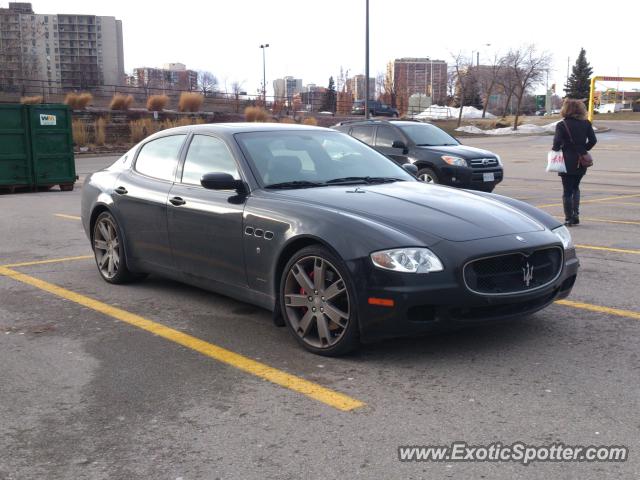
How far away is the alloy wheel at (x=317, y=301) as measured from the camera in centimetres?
472

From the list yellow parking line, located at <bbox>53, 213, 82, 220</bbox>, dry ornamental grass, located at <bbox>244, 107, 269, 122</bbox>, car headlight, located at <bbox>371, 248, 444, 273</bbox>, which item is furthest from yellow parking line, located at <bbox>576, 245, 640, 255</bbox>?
dry ornamental grass, located at <bbox>244, 107, 269, 122</bbox>

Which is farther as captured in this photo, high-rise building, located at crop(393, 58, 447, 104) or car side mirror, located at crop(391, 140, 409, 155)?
high-rise building, located at crop(393, 58, 447, 104)

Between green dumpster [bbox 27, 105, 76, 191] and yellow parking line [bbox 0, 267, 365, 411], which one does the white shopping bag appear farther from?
green dumpster [bbox 27, 105, 76, 191]

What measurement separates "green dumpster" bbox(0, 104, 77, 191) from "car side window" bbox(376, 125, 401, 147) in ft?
26.9

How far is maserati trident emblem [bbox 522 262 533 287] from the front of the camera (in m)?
4.81

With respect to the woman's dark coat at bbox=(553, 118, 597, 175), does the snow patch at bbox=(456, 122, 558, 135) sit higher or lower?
lower

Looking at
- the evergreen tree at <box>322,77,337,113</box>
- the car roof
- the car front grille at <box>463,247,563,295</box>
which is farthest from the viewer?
the evergreen tree at <box>322,77,337,113</box>

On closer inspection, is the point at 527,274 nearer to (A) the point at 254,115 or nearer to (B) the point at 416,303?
(B) the point at 416,303

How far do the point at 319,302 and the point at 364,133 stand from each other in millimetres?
10842

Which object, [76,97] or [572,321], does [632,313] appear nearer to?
[572,321]

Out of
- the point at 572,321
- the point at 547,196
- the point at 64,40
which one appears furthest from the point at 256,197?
the point at 64,40

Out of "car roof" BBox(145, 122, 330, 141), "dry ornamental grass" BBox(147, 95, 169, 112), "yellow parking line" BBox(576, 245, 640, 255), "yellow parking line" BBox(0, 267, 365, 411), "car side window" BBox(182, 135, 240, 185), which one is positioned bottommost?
"yellow parking line" BBox(576, 245, 640, 255)

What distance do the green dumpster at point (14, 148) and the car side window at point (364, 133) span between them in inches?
320

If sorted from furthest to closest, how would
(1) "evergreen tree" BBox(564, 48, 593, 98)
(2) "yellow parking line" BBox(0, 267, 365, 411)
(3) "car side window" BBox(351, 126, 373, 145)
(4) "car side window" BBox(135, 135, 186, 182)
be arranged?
(1) "evergreen tree" BBox(564, 48, 593, 98) → (3) "car side window" BBox(351, 126, 373, 145) → (4) "car side window" BBox(135, 135, 186, 182) → (2) "yellow parking line" BBox(0, 267, 365, 411)
